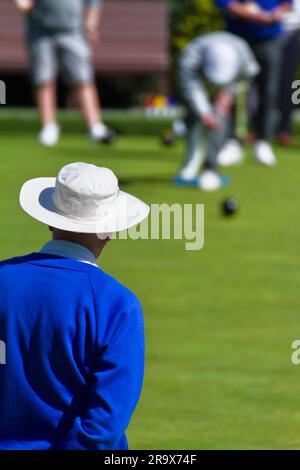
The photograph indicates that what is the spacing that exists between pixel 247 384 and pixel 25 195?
3.56m

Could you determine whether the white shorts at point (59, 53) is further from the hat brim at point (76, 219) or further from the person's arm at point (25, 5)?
the hat brim at point (76, 219)

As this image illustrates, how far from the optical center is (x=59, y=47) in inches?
583

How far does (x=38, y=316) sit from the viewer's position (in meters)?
3.93

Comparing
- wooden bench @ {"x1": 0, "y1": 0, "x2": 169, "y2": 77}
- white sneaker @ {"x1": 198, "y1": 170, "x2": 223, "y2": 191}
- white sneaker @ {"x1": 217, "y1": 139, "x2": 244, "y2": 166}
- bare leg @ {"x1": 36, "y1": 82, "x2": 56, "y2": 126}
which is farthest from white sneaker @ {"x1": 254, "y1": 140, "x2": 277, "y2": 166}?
wooden bench @ {"x1": 0, "y1": 0, "x2": 169, "y2": 77}

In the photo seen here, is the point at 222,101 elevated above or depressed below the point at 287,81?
above

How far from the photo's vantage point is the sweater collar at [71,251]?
4.00 m

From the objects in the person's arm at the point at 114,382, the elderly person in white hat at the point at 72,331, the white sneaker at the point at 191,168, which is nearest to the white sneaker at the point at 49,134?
the white sneaker at the point at 191,168

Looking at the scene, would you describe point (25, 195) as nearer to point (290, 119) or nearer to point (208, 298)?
point (208, 298)

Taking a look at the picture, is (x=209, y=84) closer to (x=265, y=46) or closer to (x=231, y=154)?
(x=265, y=46)

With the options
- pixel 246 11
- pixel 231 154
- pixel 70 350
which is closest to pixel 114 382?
pixel 70 350

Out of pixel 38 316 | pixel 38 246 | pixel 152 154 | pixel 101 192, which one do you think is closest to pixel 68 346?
pixel 38 316

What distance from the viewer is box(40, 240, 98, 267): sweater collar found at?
400cm

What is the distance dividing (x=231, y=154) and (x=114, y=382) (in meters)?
10.7

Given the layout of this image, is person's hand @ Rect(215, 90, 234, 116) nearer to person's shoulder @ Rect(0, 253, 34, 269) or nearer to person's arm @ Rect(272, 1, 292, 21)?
person's arm @ Rect(272, 1, 292, 21)
